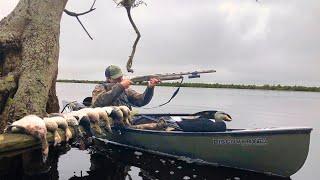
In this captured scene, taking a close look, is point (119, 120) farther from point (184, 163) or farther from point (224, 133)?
point (224, 133)

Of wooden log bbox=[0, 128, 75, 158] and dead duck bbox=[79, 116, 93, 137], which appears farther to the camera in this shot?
dead duck bbox=[79, 116, 93, 137]

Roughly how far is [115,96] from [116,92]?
168 mm

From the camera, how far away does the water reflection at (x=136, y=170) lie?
11180 millimetres

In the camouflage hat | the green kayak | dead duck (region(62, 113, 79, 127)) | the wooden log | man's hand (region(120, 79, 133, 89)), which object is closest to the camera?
the wooden log

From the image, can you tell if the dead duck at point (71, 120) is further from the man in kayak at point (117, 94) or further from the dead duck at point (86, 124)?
the man in kayak at point (117, 94)

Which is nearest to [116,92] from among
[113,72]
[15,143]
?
[113,72]

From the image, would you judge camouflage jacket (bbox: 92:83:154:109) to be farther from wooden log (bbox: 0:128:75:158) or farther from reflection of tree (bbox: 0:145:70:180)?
wooden log (bbox: 0:128:75:158)

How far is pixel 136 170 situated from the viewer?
12.6 metres

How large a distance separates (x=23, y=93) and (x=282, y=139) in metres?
7.14

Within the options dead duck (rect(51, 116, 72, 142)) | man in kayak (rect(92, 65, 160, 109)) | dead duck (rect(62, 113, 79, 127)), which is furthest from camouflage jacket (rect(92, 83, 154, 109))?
dead duck (rect(51, 116, 72, 142))

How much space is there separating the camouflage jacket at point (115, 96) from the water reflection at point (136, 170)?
1945mm

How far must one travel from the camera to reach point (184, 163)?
1288 centimetres

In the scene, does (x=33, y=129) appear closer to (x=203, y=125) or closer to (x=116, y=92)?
(x=116, y=92)

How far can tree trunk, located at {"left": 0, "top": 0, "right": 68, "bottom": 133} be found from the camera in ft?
36.9
